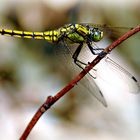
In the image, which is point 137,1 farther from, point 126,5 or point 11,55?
point 11,55

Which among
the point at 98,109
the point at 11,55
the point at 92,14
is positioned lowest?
the point at 98,109

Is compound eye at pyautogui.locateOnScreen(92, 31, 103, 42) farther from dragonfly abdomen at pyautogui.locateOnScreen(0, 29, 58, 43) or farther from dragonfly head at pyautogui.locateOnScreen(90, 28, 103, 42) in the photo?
dragonfly abdomen at pyautogui.locateOnScreen(0, 29, 58, 43)

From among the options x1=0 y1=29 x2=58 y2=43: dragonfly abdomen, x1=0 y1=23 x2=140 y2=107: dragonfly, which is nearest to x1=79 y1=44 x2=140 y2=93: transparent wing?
x1=0 y1=23 x2=140 y2=107: dragonfly

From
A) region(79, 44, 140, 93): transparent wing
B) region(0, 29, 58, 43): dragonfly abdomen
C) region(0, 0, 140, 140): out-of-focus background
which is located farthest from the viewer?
region(0, 0, 140, 140): out-of-focus background

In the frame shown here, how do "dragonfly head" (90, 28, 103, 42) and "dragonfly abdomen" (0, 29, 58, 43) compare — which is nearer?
"dragonfly head" (90, 28, 103, 42)

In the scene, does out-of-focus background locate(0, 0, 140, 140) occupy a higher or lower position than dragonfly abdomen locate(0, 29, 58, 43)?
higher


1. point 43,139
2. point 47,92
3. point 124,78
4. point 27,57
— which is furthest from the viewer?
point 27,57

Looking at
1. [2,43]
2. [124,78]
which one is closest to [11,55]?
[2,43]

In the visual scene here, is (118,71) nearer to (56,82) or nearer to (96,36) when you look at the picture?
(96,36)
